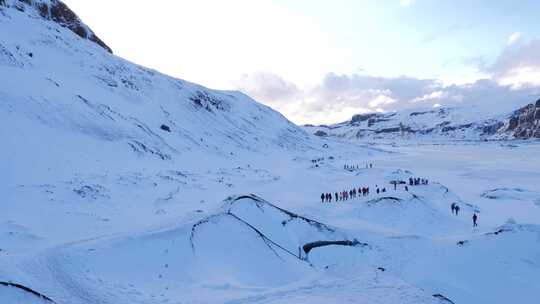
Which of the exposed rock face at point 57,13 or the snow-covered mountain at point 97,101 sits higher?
the exposed rock face at point 57,13

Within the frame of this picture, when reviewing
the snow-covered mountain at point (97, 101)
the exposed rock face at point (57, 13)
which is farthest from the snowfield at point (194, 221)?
the exposed rock face at point (57, 13)

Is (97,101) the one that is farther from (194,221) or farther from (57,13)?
(57,13)

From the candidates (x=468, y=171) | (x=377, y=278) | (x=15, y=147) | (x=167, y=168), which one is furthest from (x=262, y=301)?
(x=468, y=171)

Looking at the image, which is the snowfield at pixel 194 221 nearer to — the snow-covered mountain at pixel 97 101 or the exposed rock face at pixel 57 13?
the snow-covered mountain at pixel 97 101

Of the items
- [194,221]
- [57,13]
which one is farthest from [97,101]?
[57,13]

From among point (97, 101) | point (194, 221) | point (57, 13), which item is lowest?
point (194, 221)
